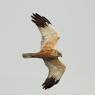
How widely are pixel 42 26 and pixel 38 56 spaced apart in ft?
7.69

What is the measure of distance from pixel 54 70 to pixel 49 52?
3.89ft

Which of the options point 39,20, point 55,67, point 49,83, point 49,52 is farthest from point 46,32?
point 49,83

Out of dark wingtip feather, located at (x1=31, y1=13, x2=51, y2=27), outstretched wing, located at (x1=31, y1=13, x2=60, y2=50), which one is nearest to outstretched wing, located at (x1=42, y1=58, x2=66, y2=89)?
outstretched wing, located at (x1=31, y1=13, x2=60, y2=50)

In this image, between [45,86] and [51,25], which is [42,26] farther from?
[45,86]

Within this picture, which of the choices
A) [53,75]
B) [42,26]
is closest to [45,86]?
[53,75]

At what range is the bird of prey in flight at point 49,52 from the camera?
16203 millimetres

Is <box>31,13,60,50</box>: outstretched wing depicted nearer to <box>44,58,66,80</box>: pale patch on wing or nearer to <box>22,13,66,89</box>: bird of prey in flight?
<box>22,13,66,89</box>: bird of prey in flight

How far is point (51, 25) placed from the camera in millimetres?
17812

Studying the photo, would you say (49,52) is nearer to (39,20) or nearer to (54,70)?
(54,70)

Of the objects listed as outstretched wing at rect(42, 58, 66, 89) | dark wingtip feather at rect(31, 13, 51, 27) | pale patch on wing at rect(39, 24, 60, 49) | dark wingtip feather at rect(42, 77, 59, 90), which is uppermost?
dark wingtip feather at rect(31, 13, 51, 27)

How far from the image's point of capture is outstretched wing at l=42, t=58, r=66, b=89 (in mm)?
16722

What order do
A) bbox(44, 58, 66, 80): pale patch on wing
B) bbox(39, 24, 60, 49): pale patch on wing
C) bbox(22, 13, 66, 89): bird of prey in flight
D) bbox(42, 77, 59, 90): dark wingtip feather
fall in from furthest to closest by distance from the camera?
bbox(39, 24, 60, 49): pale patch on wing < bbox(44, 58, 66, 80): pale patch on wing < bbox(42, 77, 59, 90): dark wingtip feather < bbox(22, 13, 66, 89): bird of prey in flight

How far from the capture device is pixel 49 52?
16.3m

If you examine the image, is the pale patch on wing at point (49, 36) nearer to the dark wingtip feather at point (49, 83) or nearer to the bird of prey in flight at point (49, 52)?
the bird of prey in flight at point (49, 52)
